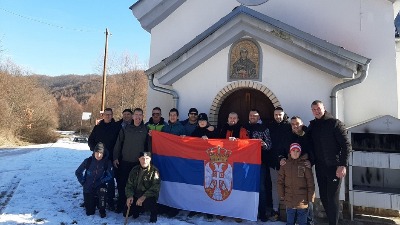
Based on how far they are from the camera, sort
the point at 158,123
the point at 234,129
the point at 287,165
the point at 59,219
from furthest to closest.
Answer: the point at 158,123
the point at 234,129
the point at 59,219
the point at 287,165

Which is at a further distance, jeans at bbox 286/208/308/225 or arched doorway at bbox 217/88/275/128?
arched doorway at bbox 217/88/275/128

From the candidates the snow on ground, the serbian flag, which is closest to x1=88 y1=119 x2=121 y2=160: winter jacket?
the serbian flag

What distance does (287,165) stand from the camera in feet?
15.6

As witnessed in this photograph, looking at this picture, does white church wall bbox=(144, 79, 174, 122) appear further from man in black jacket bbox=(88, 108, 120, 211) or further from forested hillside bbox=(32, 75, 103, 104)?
forested hillside bbox=(32, 75, 103, 104)

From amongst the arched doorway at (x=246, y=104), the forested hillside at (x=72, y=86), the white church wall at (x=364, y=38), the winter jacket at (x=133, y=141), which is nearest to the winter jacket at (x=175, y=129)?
the winter jacket at (x=133, y=141)

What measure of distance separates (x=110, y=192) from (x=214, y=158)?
216cm

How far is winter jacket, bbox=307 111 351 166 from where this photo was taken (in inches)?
188

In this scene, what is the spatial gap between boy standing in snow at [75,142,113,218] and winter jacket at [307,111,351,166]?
147 inches

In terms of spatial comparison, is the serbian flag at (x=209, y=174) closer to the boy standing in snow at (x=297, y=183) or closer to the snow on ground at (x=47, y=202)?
the snow on ground at (x=47, y=202)

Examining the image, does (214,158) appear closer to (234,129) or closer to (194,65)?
(234,129)

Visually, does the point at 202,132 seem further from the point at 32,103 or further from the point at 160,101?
the point at 32,103

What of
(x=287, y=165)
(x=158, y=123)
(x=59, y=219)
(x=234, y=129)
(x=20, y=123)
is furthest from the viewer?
(x=20, y=123)

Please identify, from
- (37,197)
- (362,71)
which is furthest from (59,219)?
(362,71)

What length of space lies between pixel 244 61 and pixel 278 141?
2.11 meters
